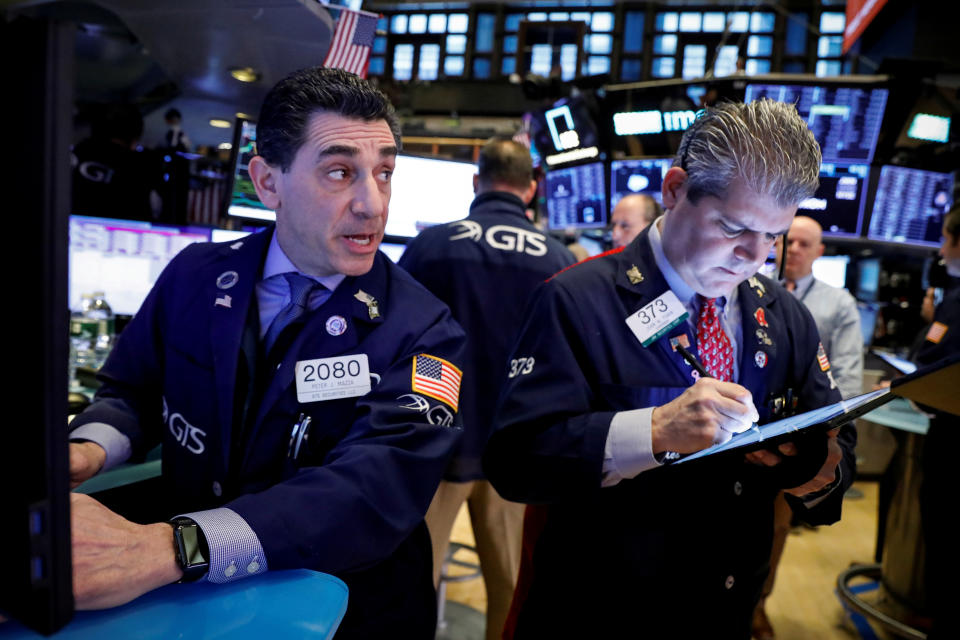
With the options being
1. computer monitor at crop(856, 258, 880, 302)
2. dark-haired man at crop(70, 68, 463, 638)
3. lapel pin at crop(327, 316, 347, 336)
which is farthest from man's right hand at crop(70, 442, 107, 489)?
computer monitor at crop(856, 258, 880, 302)

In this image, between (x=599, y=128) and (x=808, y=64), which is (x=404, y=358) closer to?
(x=599, y=128)

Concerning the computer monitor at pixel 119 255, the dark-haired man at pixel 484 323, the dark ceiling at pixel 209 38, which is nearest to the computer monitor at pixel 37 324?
the dark ceiling at pixel 209 38

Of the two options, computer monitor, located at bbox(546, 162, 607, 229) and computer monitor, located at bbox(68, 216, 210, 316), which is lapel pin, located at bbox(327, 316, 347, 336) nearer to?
computer monitor, located at bbox(68, 216, 210, 316)

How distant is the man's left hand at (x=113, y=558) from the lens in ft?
2.64

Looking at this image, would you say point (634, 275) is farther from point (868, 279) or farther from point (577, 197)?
point (868, 279)

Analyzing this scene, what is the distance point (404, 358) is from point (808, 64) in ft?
45.1

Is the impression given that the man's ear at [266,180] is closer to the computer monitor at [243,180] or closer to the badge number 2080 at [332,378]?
the badge number 2080 at [332,378]

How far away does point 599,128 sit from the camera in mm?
5270

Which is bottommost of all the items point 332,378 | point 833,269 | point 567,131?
point 332,378

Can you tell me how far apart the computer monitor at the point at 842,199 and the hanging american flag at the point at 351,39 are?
10.4 feet

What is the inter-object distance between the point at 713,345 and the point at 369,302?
0.70 m

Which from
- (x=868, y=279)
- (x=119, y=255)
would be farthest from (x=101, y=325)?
(x=868, y=279)

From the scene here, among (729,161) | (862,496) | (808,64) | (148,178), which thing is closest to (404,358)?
(729,161)

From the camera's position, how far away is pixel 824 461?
4.12ft
